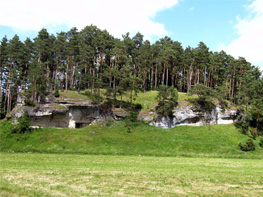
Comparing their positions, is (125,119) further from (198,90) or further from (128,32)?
(128,32)

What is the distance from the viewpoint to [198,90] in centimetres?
4991

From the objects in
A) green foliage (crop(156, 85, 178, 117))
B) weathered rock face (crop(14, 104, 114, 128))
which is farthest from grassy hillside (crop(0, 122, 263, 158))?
green foliage (crop(156, 85, 178, 117))

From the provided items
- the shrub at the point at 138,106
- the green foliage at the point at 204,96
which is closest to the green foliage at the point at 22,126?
the shrub at the point at 138,106

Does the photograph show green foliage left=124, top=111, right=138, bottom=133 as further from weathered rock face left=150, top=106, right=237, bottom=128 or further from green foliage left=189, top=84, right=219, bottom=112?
green foliage left=189, top=84, right=219, bottom=112

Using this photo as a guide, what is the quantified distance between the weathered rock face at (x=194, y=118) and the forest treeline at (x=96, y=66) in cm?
599

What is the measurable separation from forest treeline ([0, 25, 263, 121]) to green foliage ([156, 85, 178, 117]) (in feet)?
21.1

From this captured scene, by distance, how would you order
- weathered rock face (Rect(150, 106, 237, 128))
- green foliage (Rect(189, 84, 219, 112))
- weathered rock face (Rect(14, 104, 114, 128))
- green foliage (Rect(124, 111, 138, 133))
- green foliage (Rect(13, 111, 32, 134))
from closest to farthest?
1. green foliage (Rect(13, 111, 32, 134))
2. green foliage (Rect(124, 111, 138, 133))
3. weathered rock face (Rect(14, 104, 114, 128))
4. weathered rock face (Rect(150, 106, 237, 128))
5. green foliage (Rect(189, 84, 219, 112))

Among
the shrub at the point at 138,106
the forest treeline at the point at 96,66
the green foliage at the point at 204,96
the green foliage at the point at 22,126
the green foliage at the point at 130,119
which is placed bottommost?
the green foliage at the point at 22,126

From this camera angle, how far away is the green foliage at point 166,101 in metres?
48.0

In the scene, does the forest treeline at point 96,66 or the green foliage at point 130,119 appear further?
the forest treeline at point 96,66

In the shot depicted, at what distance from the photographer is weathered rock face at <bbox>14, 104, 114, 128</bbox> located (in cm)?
4553

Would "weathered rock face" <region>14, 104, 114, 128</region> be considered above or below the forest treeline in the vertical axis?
below

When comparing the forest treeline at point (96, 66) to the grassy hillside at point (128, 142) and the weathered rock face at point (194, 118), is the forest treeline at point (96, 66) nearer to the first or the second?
the weathered rock face at point (194, 118)

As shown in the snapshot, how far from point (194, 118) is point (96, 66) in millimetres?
37912
